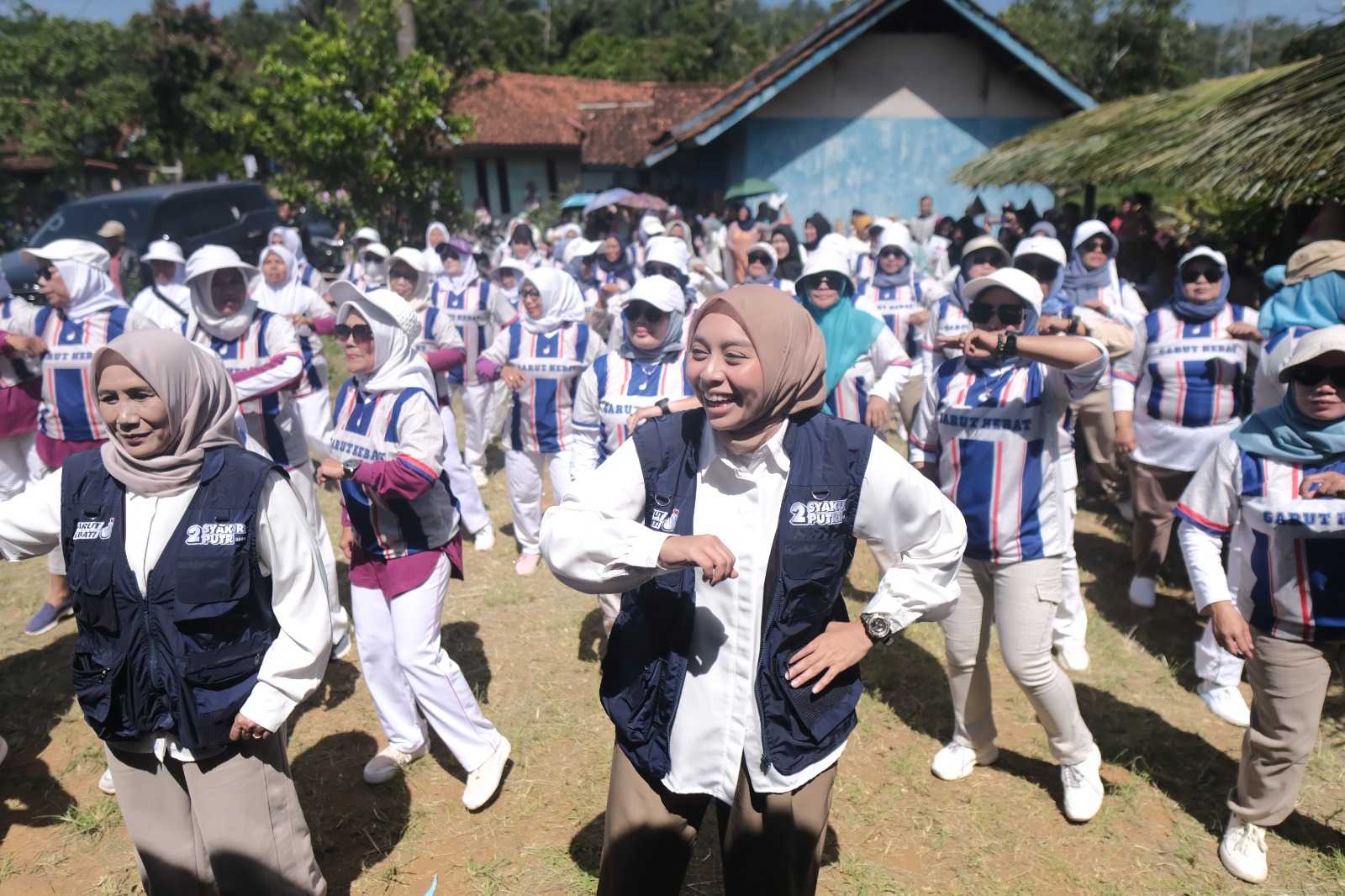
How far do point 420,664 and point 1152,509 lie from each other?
181 inches

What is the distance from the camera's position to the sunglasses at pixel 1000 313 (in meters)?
3.80

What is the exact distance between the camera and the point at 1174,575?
21.1ft

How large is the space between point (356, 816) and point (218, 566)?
2004 mm

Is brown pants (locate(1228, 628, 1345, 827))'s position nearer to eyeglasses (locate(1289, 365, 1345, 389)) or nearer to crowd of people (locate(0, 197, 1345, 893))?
crowd of people (locate(0, 197, 1345, 893))

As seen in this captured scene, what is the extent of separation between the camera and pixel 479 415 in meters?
8.45

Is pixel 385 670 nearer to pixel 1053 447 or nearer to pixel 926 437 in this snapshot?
pixel 926 437

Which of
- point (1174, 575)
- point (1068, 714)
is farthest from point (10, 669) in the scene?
point (1174, 575)

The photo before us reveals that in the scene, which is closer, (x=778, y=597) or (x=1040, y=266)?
(x=778, y=597)

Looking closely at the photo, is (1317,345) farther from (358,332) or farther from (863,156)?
(863,156)

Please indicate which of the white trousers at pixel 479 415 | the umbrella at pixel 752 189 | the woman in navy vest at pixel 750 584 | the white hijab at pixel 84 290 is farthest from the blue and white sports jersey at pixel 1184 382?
the umbrella at pixel 752 189

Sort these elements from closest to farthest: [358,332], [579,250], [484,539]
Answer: [358,332]
[484,539]
[579,250]

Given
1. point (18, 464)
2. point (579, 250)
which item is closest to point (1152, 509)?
point (579, 250)

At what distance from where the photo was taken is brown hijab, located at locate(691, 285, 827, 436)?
93.2 inches

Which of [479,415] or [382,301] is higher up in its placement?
[382,301]
